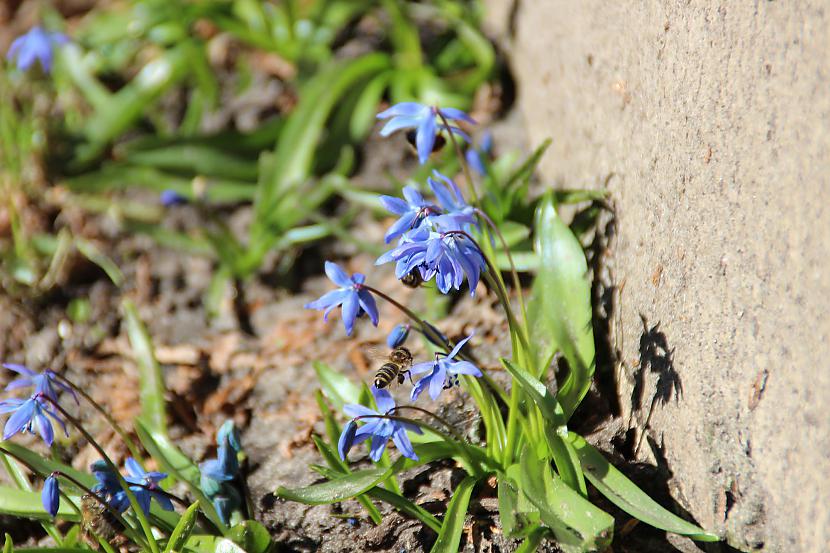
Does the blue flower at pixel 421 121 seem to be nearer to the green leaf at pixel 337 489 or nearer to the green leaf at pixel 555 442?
the green leaf at pixel 555 442

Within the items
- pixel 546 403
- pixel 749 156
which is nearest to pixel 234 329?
pixel 546 403

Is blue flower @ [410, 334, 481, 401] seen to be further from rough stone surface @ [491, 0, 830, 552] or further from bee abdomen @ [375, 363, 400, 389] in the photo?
rough stone surface @ [491, 0, 830, 552]

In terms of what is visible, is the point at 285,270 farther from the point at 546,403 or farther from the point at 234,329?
the point at 546,403

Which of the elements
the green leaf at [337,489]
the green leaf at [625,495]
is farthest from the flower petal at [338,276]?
the green leaf at [625,495]

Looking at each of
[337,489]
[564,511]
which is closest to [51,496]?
[337,489]

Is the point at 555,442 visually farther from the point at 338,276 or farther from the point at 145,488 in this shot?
the point at 145,488

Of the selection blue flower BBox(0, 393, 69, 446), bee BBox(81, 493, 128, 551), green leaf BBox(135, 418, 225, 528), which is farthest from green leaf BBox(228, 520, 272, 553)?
blue flower BBox(0, 393, 69, 446)
